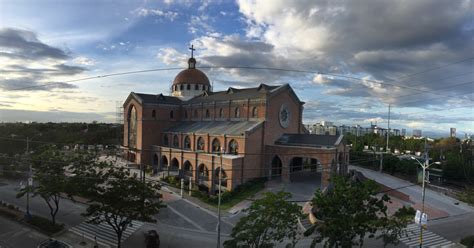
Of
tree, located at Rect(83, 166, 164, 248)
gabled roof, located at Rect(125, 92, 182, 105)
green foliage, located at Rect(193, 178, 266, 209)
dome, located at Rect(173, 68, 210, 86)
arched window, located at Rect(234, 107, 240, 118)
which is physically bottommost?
green foliage, located at Rect(193, 178, 266, 209)

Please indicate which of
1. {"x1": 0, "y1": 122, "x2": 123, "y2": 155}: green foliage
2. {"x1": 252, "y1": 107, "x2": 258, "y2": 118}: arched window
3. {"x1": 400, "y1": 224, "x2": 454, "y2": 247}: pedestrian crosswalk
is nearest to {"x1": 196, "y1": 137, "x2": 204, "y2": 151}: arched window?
{"x1": 252, "y1": 107, "x2": 258, "y2": 118}: arched window

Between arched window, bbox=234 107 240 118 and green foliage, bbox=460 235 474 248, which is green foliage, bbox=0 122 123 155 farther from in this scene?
green foliage, bbox=460 235 474 248

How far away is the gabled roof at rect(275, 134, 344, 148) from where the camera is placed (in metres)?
33.2

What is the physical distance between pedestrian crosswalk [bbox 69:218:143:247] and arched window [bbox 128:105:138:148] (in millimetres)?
25032

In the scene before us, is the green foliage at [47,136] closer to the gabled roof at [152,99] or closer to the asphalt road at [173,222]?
the asphalt road at [173,222]

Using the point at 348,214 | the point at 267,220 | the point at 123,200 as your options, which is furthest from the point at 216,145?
the point at 348,214

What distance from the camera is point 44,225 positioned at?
957 inches

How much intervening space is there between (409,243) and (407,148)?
197ft

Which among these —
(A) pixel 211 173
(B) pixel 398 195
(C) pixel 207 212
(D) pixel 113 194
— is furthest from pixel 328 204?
(B) pixel 398 195

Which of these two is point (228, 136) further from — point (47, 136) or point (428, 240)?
point (47, 136)

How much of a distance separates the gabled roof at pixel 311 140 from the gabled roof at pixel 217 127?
4.08 meters

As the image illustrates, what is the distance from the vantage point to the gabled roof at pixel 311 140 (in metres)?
33.2

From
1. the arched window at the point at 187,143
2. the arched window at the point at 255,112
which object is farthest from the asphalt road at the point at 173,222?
the arched window at the point at 255,112

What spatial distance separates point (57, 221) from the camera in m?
25.8
